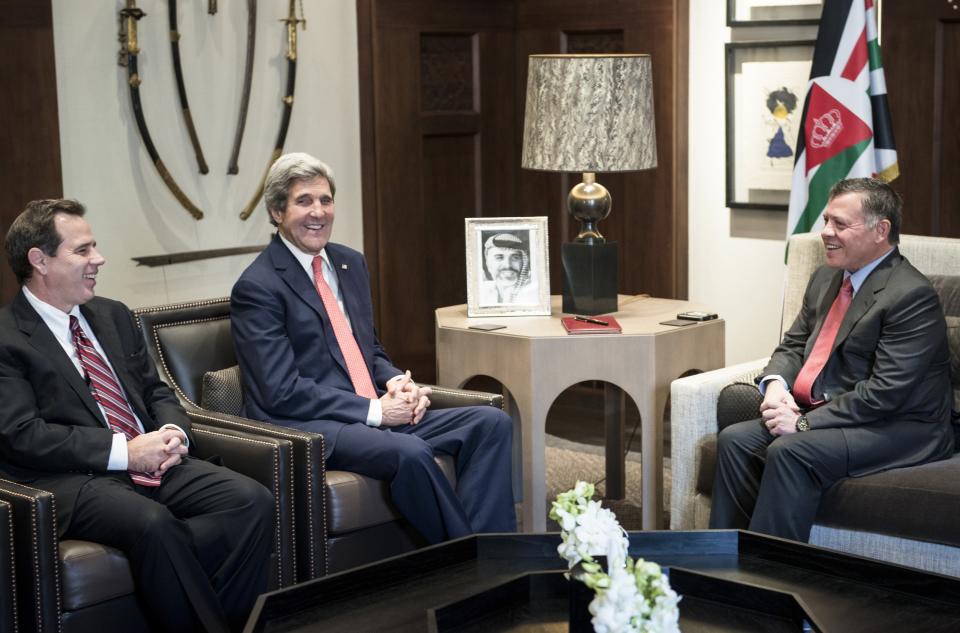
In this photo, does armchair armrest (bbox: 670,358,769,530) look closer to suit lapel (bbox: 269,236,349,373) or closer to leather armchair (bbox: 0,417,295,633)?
suit lapel (bbox: 269,236,349,373)

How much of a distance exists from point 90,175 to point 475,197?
1894 mm

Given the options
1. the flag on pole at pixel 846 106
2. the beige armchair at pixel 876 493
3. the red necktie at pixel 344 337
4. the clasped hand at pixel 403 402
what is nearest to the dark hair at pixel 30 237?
the red necktie at pixel 344 337

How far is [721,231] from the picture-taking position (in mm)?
5133

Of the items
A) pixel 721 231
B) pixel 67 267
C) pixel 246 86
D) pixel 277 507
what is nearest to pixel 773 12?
pixel 721 231

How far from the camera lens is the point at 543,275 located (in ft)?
13.6

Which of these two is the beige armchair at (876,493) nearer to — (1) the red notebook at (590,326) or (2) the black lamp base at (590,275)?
(1) the red notebook at (590,326)

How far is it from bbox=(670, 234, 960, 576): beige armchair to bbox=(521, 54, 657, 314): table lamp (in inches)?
26.5

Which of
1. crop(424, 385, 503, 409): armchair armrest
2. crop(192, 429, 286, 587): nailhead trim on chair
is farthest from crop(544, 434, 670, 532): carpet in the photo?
crop(192, 429, 286, 587): nailhead trim on chair

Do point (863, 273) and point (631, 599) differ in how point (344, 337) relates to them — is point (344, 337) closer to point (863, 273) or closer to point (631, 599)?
point (863, 273)

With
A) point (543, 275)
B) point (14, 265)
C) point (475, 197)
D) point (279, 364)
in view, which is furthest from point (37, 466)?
point (475, 197)

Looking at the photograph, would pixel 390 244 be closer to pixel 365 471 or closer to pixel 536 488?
pixel 536 488

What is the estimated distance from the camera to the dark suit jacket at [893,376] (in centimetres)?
323

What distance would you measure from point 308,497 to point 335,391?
15.6 inches

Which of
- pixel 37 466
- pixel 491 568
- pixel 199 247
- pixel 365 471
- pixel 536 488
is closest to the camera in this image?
pixel 491 568
